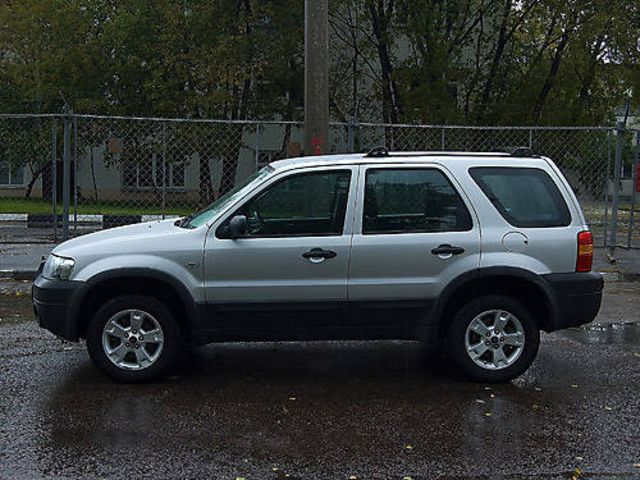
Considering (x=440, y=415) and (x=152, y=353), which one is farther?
(x=152, y=353)

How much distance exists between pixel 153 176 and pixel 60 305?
20.3 feet

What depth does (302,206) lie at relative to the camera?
6660 mm

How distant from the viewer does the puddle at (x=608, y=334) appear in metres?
8.42

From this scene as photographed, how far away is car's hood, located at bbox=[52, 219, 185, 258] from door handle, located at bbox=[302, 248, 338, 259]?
102 cm

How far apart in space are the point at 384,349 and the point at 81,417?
3.22 meters

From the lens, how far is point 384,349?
26.0ft

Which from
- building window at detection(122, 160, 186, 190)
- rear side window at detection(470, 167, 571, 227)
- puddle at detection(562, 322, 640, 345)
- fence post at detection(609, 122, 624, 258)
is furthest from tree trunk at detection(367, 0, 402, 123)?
rear side window at detection(470, 167, 571, 227)

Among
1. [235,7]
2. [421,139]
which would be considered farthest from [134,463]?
[235,7]

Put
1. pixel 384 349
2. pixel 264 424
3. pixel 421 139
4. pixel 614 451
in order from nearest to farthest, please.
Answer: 1. pixel 614 451
2. pixel 264 424
3. pixel 384 349
4. pixel 421 139

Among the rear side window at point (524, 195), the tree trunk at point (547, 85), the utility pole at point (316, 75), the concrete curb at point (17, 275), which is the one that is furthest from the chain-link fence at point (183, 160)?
the tree trunk at point (547, 85)

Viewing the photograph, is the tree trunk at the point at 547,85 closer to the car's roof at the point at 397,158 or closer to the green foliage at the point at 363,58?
the green foliage at the point at 363,58

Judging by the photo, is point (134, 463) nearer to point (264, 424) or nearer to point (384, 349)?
point (264, 424)

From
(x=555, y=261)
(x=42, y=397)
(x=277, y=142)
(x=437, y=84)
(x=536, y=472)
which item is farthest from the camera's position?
(x=437, y=84)

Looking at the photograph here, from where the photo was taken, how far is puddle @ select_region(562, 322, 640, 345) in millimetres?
8422
